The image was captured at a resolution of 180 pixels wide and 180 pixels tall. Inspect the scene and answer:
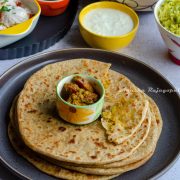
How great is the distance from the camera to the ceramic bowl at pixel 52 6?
217 cm

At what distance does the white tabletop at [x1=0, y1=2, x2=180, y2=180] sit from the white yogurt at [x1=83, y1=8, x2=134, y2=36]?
0.36 feet

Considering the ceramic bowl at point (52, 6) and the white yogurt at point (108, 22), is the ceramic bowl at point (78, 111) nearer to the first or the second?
the white yogurt at point (108, 22)

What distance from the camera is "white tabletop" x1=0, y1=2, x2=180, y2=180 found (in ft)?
6.61

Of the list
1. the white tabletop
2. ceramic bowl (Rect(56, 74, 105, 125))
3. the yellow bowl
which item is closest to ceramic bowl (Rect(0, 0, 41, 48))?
the white tabletop

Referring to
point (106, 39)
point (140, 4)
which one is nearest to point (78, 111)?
point (106, 39)

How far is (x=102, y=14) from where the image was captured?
2184 millimetres

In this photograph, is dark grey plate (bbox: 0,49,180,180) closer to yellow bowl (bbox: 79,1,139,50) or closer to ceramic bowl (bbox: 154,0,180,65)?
yellow bowl (bbox: 79,1,139,50)

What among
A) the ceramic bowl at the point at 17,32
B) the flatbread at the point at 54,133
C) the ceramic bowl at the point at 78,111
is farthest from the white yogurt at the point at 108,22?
the ceramic bowl at the point at 78,111

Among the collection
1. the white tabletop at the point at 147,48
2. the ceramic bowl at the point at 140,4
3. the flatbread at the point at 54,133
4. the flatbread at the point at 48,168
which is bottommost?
the white tabletop at the point at 147,48

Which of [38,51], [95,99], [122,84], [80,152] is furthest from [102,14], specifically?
[80,152]

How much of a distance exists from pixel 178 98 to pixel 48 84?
0.58 meters

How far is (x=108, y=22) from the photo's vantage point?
2.13 metres

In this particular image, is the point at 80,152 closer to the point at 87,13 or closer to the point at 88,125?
the point at 88,125

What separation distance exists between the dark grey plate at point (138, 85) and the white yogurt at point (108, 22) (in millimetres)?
186
